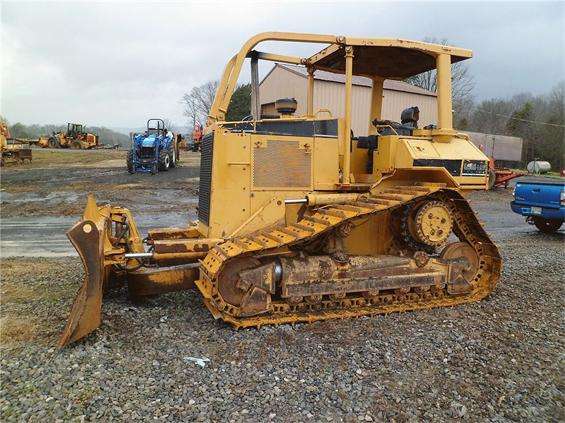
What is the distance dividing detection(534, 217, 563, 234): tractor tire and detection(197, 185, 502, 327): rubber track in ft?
23.0

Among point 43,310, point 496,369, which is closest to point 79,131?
point 43,310

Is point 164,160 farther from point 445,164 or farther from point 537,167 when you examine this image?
point 537,167

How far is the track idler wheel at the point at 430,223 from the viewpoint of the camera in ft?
18.3

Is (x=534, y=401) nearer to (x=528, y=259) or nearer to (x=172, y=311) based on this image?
(x=172, y=311)

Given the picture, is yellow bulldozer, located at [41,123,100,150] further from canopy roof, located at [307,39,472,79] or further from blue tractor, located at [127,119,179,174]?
canopy roof, located at [307,39,472,79]

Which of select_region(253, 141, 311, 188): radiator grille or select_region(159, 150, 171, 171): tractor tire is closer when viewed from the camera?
select_region(253, 141, 311, 188): radiator grille

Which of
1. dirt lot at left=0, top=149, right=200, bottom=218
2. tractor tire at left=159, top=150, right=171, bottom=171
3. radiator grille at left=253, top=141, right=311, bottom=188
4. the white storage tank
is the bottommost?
dirt lot at left=0, top=149, right=200, bottom=218

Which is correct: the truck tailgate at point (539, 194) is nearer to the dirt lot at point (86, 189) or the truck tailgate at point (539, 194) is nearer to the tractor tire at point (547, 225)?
the tractor tire at point (547, 225)

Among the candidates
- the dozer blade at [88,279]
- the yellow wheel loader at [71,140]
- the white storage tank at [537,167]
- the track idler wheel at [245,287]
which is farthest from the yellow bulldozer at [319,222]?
the yellow wheel loader at [71,140]

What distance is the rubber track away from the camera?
490cm

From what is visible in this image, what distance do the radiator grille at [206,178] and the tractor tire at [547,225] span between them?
9.92 m

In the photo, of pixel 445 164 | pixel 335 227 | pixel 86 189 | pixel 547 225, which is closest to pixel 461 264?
pixel 445 164

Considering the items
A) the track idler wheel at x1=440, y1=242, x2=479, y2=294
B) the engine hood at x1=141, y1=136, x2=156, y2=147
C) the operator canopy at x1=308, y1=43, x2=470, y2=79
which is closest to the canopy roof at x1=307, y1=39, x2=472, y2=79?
the operator canopy at x1=308, y1=43, x2=470, y2=79

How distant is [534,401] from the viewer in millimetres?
3674
